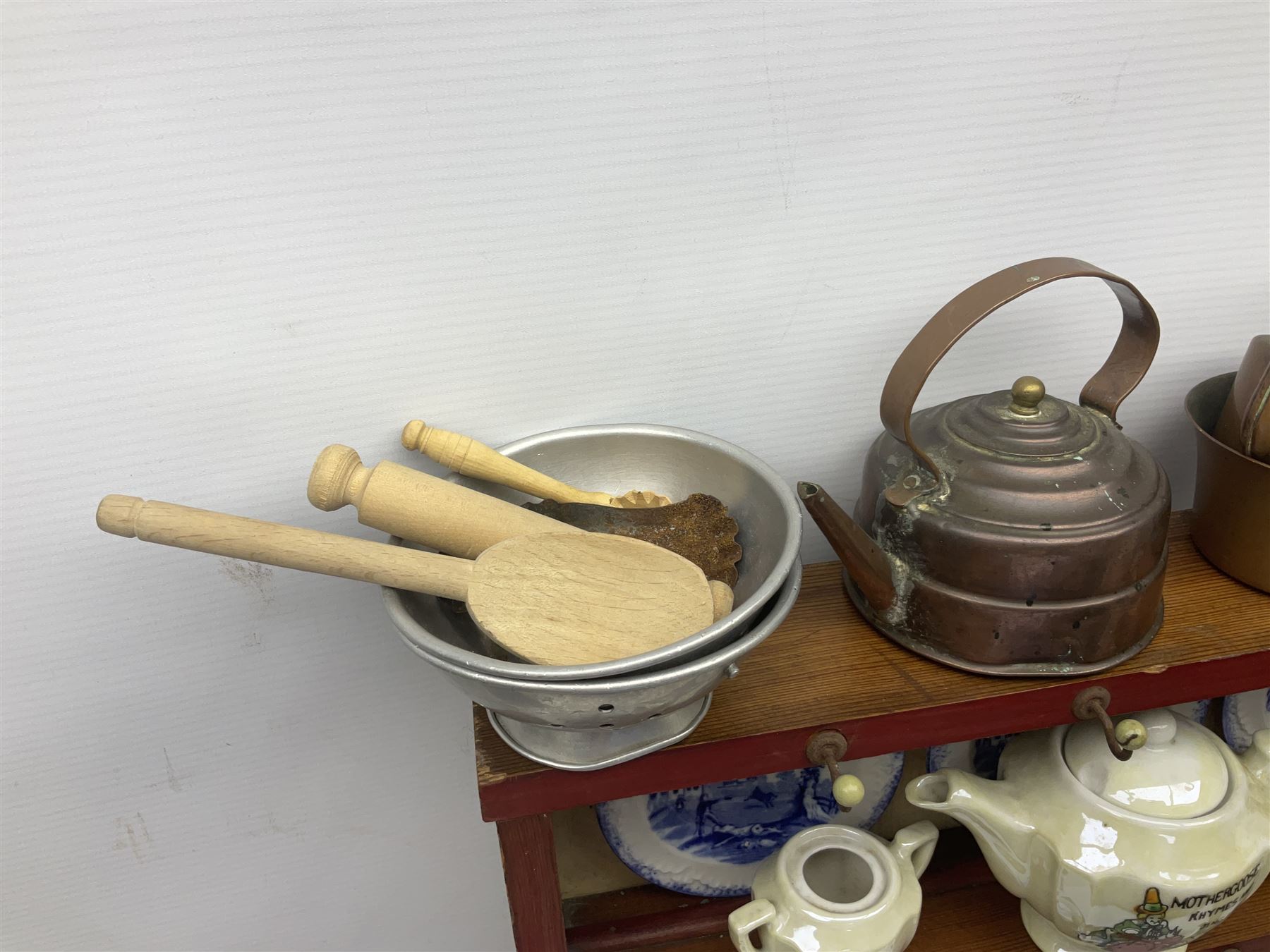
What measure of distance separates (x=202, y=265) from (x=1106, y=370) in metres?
0.71

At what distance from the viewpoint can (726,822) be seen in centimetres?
80

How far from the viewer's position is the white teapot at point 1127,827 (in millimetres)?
619

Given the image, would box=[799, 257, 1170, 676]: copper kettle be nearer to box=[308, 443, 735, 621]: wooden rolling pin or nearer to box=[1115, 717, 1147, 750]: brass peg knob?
box=[1115, 717, 1147, 750]: brass peg knob

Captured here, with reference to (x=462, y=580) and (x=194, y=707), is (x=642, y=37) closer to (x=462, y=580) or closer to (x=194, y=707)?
(x=462, y=580)

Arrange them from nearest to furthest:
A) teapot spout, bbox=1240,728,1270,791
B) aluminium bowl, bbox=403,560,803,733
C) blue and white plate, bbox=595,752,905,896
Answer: aluminium bowl, bbox=403,560,803,733, teapot spout, bbox=1240,728,1270,791, blue and white plate, bbox=595,752,905,896

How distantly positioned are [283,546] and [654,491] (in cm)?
30

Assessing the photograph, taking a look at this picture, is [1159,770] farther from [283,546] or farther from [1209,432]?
[283,546]

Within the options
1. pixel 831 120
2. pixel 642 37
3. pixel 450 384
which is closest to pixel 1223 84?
pixel 831 120

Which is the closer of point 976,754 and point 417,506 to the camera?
point 417,506

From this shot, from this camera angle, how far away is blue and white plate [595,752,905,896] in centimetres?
79

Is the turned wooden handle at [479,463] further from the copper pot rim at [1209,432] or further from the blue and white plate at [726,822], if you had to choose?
the copper pot rim at [1209,432]

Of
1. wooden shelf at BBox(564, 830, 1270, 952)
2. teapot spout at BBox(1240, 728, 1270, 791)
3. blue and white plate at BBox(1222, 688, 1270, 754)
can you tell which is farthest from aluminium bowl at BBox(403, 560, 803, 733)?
blue and white plate at BBox(1222, 688, 1270, 754)

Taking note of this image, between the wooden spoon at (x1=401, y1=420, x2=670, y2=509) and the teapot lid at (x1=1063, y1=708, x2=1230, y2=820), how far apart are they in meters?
0.41

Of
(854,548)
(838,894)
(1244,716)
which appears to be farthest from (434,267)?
(1244,716)
